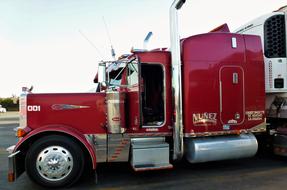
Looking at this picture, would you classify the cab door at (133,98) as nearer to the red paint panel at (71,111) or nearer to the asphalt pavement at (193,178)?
the red paint panel at (71,111)

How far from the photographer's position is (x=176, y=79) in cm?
539

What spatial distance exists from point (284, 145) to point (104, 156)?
379cm

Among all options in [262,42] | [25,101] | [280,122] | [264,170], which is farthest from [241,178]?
[25,101]

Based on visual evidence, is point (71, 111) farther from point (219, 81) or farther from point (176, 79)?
point (219, 81)

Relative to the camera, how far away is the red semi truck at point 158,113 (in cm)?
493

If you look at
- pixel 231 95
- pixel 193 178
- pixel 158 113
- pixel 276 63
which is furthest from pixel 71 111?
pixel 276 63

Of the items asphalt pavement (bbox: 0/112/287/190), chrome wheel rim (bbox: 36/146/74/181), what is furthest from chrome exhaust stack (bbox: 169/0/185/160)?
chrome wheel rim (bbox: 36/146/74/181)

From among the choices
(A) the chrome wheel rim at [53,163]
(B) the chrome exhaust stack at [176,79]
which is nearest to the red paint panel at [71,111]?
(A) the chrome wheel rim at [53,163]

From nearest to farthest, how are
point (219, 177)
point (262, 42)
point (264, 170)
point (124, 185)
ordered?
point (124, 185)
point (219, 177)
point (264, 170)
point (262, 42)

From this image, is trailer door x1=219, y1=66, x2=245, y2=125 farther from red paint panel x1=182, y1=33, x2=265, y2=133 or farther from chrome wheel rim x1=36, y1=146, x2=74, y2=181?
chrome wheel rim x1=36, y1=146, x2=74, y2=181

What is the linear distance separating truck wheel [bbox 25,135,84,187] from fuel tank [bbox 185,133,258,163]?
6.76 ft

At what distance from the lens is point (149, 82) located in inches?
241

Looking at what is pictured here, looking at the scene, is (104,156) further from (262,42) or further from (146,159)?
(262,42)

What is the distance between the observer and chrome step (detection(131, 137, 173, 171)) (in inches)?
205
